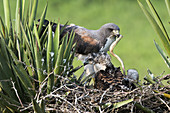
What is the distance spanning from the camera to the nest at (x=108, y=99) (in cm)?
121

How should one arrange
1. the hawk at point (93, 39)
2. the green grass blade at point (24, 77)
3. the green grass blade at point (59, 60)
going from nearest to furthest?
1. the green grass blade at point (24, 77)
2. the green grass blade at point (59, 60)
3. the hawk at point (93, 39)

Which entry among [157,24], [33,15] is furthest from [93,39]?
[157,24]

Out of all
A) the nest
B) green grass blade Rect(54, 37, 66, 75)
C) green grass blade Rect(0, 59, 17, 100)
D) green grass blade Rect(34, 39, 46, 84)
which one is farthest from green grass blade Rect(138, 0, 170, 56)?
green grass blade Rect(0, 59, 17, 100)

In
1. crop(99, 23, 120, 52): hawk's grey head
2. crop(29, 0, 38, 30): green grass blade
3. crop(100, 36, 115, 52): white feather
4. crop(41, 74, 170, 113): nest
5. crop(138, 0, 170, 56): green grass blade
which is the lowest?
crop(41, 74, 170, 113): nest

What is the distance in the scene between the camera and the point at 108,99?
1.26 m

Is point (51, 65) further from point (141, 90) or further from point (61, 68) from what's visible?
point (141, 90)

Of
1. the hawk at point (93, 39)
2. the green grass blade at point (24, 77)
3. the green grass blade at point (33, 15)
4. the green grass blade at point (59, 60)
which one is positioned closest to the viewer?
the green grass blade at point (24, 77)

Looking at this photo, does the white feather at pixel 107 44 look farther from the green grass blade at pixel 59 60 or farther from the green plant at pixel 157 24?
the green grass blade at pixel 59 60

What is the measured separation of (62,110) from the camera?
4.01 ft

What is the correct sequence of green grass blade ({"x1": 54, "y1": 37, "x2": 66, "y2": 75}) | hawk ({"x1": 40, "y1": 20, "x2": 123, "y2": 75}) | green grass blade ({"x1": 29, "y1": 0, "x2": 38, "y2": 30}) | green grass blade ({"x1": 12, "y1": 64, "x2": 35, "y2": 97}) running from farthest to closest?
hawk ({"x1": 40, "y1": 20, "x2": 123, "y2": 75}), green grass blade ({"x1": 29, "y1": 0, "x2": 38, "y2": 30}), green grass blade ({"x1": 54, "y1": 37, "x2": 66, "y2": 75}), green grass blade ({"x1": 12, "y1": 64, "x2": 35, "y2": 97})

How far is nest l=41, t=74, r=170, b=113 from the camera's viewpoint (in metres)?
1.21

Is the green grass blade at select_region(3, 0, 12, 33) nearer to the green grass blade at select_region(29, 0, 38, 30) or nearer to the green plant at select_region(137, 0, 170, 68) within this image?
the green grass blade at select_region(29, 0, 38, 30)

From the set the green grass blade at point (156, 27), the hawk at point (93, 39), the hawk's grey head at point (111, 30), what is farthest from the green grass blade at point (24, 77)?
the hawk's grey head at point (111, 30)

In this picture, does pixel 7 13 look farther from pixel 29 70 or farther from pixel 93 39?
pixel 93 39
